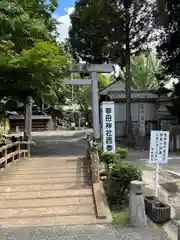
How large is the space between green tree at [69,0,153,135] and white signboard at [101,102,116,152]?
11.2m

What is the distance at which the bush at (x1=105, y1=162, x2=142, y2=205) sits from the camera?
22.6 ft

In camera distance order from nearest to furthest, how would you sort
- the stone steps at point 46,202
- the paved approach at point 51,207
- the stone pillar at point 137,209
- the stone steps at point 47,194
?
1. the paved approach at point 51,207
2. the stone pillar at point 137,209
3. the stone steps at point 46,202
4. the stone steps at point 47,194

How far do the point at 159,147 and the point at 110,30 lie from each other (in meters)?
15.0

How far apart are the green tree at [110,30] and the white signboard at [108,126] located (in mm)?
11193

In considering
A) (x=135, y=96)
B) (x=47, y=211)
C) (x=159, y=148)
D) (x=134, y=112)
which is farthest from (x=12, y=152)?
(x=135, y=96)

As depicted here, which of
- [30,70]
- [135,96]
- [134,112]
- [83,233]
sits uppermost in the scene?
[135,96]

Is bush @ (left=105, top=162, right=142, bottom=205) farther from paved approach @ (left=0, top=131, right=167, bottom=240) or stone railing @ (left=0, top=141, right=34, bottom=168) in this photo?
stone railing @ (left=0, top=141, right=34, bottom=168)

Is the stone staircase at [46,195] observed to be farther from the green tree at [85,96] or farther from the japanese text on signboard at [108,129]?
the green tree at [85,96]

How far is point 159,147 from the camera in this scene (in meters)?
7.76

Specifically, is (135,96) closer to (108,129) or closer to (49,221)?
(108,129)

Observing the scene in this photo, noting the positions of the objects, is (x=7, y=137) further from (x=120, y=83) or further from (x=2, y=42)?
(x=120, y=83)

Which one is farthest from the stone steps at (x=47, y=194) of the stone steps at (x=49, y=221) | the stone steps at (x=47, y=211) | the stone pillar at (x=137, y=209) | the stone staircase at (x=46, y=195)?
the stone pillar at (x=137, y=209)

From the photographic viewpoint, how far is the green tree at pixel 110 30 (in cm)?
2058

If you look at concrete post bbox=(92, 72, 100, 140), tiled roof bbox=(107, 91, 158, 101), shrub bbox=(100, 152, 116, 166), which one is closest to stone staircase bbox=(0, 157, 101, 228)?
shrub bbox=(100, 152, 116, 166)
